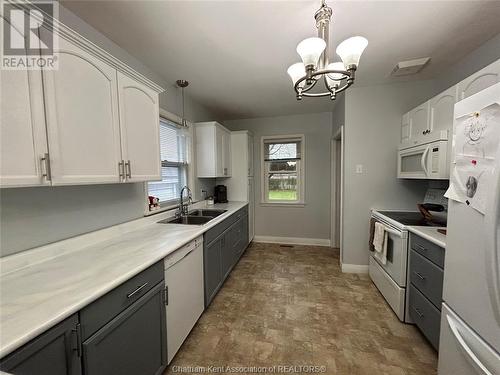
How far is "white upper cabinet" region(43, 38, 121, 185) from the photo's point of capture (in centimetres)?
108

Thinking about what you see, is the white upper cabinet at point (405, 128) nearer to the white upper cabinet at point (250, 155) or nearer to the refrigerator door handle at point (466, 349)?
the refrigerator door handle at point (466, 349)

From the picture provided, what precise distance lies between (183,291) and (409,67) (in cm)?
308

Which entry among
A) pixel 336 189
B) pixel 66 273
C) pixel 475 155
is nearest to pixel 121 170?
pixel 66 273

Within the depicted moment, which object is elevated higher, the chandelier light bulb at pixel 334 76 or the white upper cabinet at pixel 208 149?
the chandelier light bulb at pixel 334 76

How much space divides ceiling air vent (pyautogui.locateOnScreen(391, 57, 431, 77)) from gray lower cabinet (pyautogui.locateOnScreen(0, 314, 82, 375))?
10.4 ft

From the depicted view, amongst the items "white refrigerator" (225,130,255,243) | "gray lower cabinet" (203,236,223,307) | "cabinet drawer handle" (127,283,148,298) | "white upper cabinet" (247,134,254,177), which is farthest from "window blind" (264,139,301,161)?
"cabinet drawer handle" (127,283,148,298)

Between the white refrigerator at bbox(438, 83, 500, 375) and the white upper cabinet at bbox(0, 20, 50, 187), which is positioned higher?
the white upper cabinet at bbox(0, 20, 50, 187)

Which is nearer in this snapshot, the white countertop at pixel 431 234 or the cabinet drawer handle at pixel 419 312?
the white countertop at pixel 431 234

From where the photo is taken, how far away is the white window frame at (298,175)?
13.5 ft

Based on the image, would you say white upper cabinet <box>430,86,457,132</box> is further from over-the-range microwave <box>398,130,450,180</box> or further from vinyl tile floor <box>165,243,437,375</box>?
vinyl tile floor <box>165,243,437,375</box>

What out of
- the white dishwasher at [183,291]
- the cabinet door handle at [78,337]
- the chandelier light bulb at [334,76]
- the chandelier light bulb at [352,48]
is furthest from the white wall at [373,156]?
the cabinet door handle at [78,337]

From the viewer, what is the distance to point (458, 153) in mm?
1068

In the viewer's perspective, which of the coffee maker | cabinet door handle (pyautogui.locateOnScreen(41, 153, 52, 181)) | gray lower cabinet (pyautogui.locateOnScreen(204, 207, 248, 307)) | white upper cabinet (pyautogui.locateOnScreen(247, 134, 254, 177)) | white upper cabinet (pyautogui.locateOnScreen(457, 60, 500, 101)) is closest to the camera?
cabinet door handle (pyautogui.locateOnScreen(41, 153, 52, 181))

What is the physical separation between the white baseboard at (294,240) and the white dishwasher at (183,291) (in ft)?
7.91
